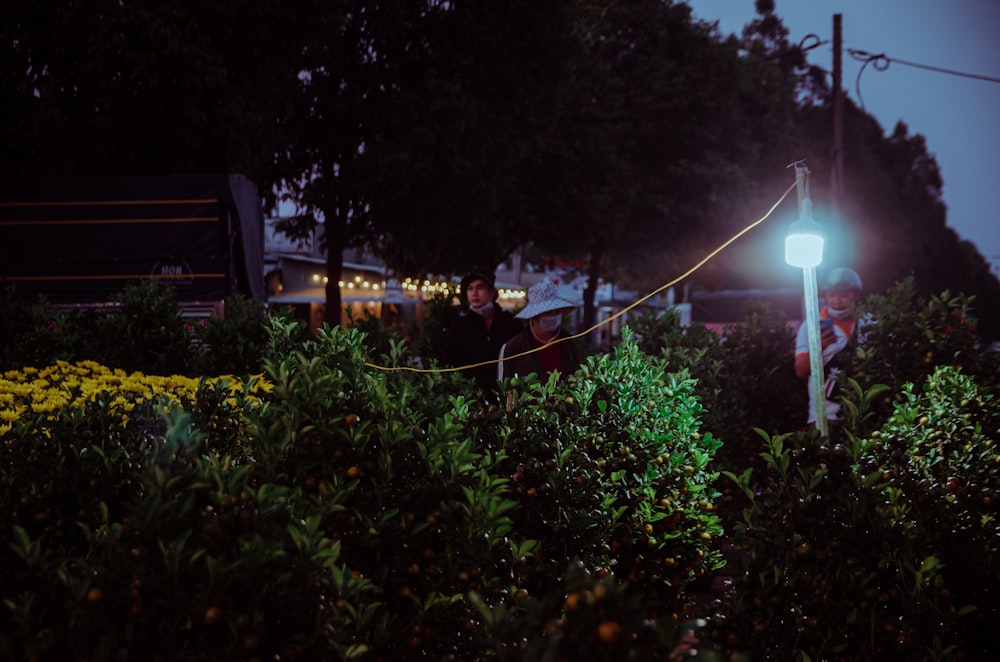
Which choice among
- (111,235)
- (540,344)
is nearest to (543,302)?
(540,344)

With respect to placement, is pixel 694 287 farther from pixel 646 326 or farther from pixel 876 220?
pixel 646 326

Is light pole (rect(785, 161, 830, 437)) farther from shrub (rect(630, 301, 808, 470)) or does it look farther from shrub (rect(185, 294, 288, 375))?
shrub (rect(185, 294, 288, 375))

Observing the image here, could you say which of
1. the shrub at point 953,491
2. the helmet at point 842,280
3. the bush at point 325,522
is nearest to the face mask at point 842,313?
the helmet at point 842,280

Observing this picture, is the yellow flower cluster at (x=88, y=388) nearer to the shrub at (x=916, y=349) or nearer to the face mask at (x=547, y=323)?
the face mask at (x=547, y=323)

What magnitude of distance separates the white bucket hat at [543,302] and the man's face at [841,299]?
3.09m

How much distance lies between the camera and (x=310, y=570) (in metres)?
2.25

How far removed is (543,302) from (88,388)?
3433mm

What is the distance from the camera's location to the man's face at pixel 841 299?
25.2ft

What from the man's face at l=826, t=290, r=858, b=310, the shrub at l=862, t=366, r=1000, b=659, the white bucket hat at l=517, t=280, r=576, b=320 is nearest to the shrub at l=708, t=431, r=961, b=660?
the shrub at l=862, t=366, r=1000, b=659

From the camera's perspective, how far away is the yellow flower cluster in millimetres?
4156

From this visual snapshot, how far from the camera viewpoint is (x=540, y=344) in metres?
6.29

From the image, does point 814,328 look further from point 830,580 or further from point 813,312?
point 830,580

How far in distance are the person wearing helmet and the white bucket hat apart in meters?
2.55

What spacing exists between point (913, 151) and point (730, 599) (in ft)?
311
